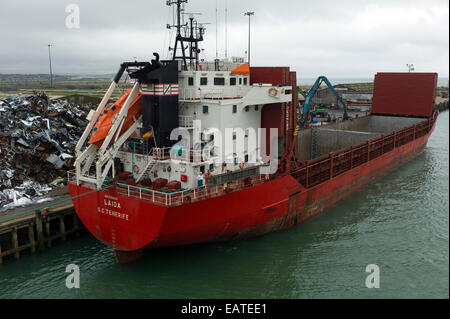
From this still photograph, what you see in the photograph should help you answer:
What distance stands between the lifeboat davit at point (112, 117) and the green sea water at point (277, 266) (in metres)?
4.52

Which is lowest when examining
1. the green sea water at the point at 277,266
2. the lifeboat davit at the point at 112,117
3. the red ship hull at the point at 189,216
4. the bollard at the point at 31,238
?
the green sea water at the point at 277,266

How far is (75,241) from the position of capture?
15.5 metres

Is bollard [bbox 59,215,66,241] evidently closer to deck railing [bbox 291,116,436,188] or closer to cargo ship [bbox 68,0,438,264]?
cargo ship [bbox 68,0,438,264]

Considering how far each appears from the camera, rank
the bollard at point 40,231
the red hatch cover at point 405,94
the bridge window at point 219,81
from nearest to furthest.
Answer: the bollard at point 40,231, the bridge window at point 219,81, the red hatch cover at point 405,94

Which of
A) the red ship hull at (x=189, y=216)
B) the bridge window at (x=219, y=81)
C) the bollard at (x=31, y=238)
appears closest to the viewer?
the red ship hull at (x=189, y=216)

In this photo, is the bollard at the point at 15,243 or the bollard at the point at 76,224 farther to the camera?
the bollard at the point at 76,224

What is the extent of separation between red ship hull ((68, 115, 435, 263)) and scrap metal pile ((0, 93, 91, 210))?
5365 millimetres

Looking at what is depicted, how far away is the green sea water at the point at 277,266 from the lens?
11672mm

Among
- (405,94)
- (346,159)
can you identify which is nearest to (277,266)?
(346,159)

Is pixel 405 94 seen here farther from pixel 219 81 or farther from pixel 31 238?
pixel 31 238

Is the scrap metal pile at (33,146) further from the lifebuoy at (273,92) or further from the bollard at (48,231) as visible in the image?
the lifebuoy at (273,92)

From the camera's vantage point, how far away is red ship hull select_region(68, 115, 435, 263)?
1181 centimetres

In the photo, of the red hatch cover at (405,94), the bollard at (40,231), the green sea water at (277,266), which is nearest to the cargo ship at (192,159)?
the green sea water at (277,266)

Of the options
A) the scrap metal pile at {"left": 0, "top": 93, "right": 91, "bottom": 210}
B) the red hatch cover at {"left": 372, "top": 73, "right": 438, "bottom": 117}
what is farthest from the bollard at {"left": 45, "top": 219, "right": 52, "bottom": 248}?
the red hatch cover at {"left": 372, "top": 73, "right": 438, "bottom": 117}
